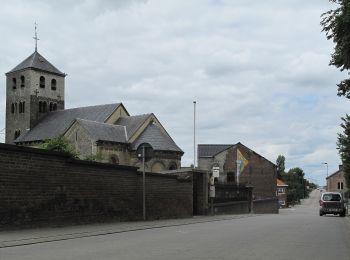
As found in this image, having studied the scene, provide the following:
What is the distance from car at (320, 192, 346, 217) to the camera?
41.1 meters

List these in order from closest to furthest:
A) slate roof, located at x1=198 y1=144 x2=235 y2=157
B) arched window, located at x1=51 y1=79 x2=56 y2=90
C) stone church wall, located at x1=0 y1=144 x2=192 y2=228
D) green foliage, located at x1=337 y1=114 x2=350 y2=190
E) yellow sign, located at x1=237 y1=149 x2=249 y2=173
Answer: stone church wall, located at x1=0 y1=144 x2=192 y2=228
green foliage, located at x1=337 y1=114 x2=350 y2=190
yellow sign, located at x1=237 y1=149 x2=249 y2=173
slate roof, located at x1=198 y1=144 x2=235 y2=157
arched window, located at x1=51 y1=79 x2=56 y2=90

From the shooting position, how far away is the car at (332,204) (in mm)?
41125

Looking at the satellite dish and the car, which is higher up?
the satellite dish

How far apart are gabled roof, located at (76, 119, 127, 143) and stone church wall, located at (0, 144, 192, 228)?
3766 cm

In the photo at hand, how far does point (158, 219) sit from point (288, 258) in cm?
1585

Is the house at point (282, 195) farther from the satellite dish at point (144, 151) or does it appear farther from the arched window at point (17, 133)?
the satellite dish at point (144, 151)

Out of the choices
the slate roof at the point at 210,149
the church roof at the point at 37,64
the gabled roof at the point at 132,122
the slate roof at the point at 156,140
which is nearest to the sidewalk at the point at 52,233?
the slate roof at the point at 156,140

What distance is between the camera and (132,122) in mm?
73375

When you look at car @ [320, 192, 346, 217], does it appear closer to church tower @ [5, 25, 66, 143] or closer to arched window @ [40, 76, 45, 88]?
church tower @ [5, 25, 66, 143]

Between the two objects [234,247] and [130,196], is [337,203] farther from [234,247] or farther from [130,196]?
[234,247]

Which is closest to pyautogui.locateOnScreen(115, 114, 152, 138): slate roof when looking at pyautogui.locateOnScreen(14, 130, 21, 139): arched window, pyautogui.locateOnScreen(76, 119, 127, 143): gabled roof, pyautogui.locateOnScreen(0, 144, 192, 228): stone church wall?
pyautogui.locateOnScreen(76, 119, 127, 143): gabled roof

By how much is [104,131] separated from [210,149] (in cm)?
2548

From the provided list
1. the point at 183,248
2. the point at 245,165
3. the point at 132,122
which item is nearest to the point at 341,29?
the point at 183,248

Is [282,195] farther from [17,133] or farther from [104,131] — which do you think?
[104,131]
